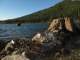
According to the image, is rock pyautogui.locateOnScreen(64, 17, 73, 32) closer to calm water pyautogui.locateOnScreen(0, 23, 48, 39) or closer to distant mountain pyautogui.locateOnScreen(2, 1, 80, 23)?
calm water pyautogui.locateOnScreen(0, 23, 48, 39)

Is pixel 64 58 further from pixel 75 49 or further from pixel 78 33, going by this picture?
pixel 78 33

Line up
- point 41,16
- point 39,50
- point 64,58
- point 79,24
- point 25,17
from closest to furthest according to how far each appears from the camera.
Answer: point 64,58
point 39,50
point 79,24
point 41,16
point 25,17

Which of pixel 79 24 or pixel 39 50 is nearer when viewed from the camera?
pixel 39 50

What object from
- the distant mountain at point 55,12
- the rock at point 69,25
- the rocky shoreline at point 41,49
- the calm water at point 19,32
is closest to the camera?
the rocky shoreline at point 41,49

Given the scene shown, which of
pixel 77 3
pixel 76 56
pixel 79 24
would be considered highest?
pixel 77 3

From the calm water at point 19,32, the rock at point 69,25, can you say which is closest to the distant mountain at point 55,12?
the calm water at point 19,32

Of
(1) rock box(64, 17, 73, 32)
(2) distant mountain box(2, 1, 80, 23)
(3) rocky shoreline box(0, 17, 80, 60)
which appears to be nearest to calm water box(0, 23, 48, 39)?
(1) rock box(64, 17, 73, 32)

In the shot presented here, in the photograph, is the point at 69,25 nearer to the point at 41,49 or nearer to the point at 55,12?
the point at 41,49

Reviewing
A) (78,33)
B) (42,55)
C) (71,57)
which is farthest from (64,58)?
(78,33)

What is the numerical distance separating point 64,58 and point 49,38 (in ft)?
22.0

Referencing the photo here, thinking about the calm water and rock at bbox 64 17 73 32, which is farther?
the calm water

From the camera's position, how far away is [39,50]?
1398 centimetres

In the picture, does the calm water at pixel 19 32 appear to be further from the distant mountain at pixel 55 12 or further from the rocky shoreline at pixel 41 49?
the distant mountain at pixel 55 12

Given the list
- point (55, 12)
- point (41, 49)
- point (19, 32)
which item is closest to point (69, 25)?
point (41, 49)
